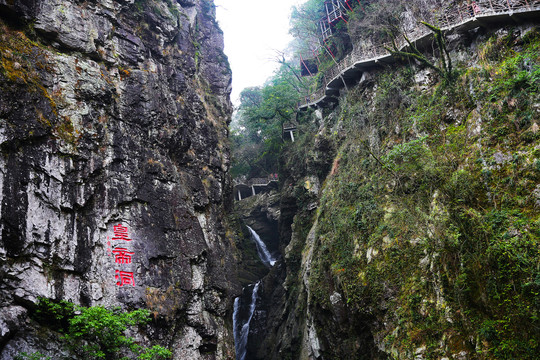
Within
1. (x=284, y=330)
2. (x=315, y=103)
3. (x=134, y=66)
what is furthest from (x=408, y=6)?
(x=284, y=330)

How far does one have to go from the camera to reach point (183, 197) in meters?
12.9

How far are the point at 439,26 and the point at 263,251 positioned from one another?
16.4 m

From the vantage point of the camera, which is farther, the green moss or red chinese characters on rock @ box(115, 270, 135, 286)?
red chinese characters on rock @ box(115, 270, 135, 286)

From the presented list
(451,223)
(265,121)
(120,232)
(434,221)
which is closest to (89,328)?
(120,232)

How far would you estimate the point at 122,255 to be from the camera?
10.2 metres

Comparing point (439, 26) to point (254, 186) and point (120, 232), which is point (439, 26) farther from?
point (254, 186)

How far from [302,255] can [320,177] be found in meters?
4.29

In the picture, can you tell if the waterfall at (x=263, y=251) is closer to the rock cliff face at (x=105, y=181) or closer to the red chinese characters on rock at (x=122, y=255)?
the rock cliff face at (x=105, y=181)

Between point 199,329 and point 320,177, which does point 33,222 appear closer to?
point 199,329

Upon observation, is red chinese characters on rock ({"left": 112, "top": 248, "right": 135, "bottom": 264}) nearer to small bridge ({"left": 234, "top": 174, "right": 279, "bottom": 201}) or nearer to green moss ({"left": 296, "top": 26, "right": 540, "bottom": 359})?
green moss ({"left": 296, "top": 26, "right": 540, "bottom": 359})

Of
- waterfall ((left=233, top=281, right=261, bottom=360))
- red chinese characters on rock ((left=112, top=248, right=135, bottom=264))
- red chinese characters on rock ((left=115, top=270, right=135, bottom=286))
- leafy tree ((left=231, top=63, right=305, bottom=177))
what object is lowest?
waterfall ((left=233, top=281, right=261, bottom=360))

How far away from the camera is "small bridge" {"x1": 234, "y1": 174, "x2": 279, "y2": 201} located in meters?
25.2

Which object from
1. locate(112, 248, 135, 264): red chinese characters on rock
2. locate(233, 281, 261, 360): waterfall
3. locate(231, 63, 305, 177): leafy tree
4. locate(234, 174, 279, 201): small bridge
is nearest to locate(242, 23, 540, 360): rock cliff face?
locate(233, 281, 261, 360): waterfall

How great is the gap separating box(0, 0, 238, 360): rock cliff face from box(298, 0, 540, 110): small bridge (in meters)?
7.86
